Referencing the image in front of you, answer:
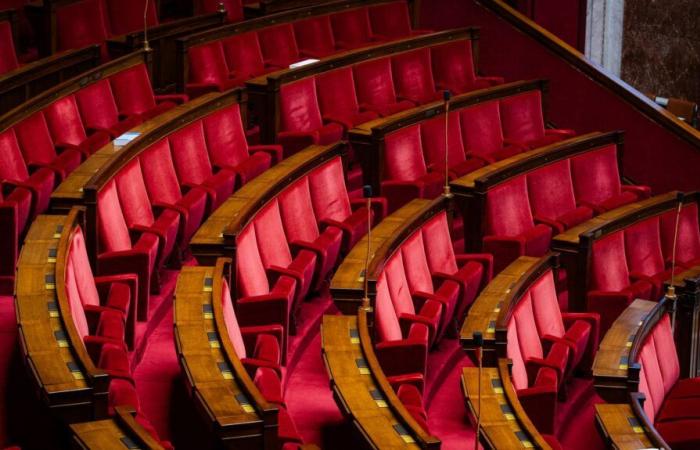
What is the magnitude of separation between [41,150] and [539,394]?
1.65 ft

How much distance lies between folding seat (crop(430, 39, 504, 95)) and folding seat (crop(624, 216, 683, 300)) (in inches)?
12.8

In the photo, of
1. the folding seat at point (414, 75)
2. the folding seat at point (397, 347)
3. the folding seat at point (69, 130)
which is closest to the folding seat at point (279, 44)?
the folding seat at point (414, 75)

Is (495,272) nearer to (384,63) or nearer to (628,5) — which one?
(384,63)

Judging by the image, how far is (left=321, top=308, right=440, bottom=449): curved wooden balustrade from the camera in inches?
33.0

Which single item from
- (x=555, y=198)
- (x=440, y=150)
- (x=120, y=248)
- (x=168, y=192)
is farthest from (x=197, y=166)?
(x=555, y=198)

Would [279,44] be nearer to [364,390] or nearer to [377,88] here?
[377,88]

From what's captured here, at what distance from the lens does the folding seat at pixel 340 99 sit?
57.0 inches

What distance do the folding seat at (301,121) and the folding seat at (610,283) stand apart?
0.31m

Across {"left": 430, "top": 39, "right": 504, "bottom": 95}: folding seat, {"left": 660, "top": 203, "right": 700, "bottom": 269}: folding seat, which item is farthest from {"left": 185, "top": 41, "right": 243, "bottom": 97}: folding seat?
{"left": 660, "top": 203, "right": 700, "bottom": 269}: folding seat

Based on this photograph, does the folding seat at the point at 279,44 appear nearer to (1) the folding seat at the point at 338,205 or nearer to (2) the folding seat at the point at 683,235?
(1) the folding seat at the point at 338,205

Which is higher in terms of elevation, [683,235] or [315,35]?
[315,35]

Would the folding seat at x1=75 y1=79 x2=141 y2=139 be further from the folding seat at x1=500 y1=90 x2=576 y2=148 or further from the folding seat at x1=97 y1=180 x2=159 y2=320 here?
the folding seat at x1=500 y1=90 x2=576 y2=148

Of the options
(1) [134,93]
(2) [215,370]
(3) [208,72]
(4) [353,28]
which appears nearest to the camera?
(2) [215,370]

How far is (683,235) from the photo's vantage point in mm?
1448
